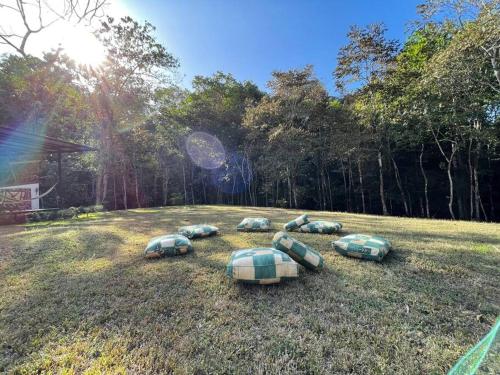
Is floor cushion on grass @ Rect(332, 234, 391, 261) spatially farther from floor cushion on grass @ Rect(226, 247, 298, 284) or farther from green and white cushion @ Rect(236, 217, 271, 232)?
green and white cushion @ Rect(236, 217, 271, 232)

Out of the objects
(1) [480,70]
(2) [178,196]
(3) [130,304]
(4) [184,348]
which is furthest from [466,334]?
(2) [178,196]

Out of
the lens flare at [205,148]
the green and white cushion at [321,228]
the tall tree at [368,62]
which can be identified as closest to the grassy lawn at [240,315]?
the green and white cushion at [321,228]

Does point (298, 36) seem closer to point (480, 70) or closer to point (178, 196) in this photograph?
point (480, 70)

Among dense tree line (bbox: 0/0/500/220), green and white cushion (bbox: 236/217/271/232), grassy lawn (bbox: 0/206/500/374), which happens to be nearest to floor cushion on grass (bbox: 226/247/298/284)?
grassy lawn (bbox: 0/206/500/374)

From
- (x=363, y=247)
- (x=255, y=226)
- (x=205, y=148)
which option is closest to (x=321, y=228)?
(x=255, y=226)

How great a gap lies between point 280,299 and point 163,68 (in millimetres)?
12155

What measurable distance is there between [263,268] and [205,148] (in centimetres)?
1328

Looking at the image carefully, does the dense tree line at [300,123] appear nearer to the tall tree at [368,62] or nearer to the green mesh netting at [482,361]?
the tall tree at [368,62]

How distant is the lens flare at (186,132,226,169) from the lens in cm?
1427

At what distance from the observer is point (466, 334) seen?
4.17ft

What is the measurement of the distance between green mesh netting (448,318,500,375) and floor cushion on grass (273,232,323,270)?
1078 millimetres

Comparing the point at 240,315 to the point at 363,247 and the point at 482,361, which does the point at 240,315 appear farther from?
the point at 363,247

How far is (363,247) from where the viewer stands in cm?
229

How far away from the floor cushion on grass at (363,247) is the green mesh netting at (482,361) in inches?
48.9
